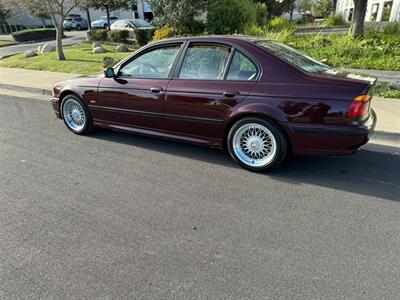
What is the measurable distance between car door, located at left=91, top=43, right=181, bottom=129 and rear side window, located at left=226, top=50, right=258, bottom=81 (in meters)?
0.84

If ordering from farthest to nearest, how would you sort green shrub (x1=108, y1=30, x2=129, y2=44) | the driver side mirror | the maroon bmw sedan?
1. green shrub (x1=108, y1=30, x2=129, y2=44)
2. the driver side mirror
3. the maroon bmw sedan

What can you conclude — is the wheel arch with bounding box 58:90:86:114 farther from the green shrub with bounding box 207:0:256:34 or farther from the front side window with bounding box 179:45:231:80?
the green shrub with bounding box 207:0:256:34

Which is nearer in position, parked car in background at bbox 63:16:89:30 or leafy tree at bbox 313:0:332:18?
parked car in background at bbox 63:16:89:30

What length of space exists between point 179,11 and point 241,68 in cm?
899

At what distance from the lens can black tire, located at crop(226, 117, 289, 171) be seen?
3.76 meters

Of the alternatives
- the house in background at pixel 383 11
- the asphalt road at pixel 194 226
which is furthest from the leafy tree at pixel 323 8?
Answer: the asphalt road at pixel 194 226

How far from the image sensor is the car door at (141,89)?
438 centimetres

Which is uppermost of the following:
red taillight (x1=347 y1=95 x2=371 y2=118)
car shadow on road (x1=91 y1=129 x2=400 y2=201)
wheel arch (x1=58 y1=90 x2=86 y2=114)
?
red taillight (x1=347 y1=95 x2=371 y2=118)

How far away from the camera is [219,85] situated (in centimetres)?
394

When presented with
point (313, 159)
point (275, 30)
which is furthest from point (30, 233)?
point (275, 30)

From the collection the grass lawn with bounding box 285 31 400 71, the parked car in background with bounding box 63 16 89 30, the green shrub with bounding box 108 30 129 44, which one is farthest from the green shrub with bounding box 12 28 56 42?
the grass lawn with bounding box 285 31 400 71

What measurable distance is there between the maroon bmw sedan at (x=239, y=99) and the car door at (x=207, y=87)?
0.5 inches

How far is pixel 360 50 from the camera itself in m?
8.85

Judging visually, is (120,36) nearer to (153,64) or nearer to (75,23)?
(153,64)
